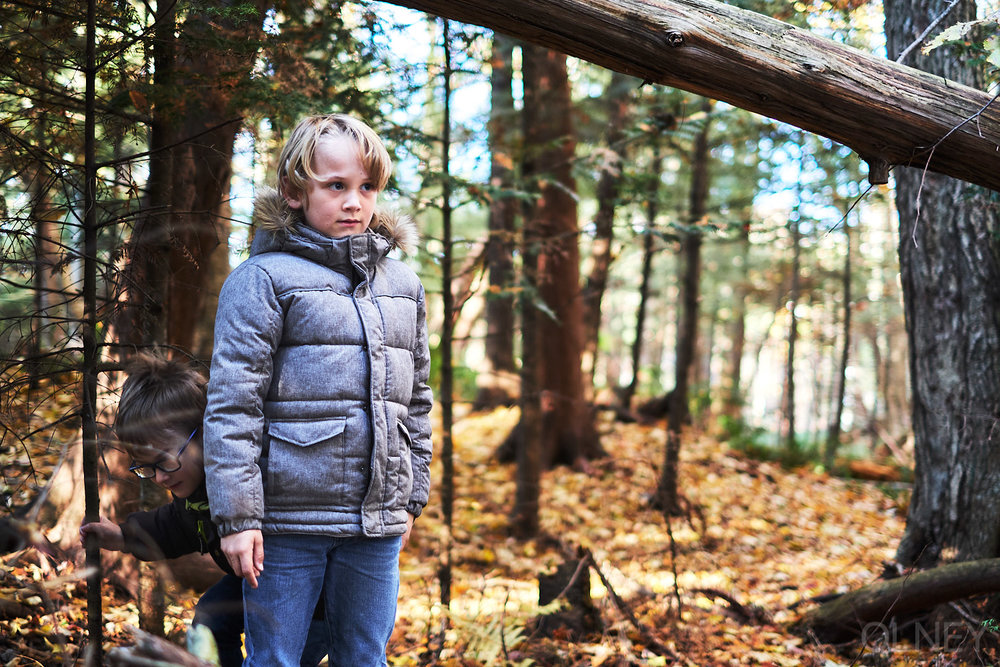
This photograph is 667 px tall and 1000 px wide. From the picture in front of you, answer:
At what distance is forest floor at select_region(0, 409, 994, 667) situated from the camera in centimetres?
344

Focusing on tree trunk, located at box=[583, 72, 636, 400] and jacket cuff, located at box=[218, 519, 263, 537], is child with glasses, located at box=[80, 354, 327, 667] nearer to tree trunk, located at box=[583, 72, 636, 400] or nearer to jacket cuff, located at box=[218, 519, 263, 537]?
jacket cuff, located at box=[218, 519, 263, 537]

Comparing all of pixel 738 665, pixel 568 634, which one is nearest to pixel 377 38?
pixel 568 634

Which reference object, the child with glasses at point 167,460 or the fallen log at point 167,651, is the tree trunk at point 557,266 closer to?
the child with glasses at point 167,460

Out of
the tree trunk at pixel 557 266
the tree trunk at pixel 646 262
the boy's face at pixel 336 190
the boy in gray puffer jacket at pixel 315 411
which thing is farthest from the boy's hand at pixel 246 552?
the tree trunk at pixel 646 262

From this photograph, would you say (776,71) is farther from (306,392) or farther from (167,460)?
(167,460)

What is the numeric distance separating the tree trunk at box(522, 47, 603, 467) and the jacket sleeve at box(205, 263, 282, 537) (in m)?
3.79

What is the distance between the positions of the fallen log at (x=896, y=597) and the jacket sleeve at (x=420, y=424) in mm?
2496

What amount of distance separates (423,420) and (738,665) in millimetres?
2407

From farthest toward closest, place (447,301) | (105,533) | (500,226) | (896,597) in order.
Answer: (500,226)
(447,301)
(896,597)
(105,533)

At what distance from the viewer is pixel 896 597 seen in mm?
3869

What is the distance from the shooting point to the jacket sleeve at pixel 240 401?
6.89 feet

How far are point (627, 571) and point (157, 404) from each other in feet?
14.3

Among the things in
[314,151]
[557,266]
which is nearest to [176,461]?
[314,151]

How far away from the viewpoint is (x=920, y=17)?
14.8 ft
